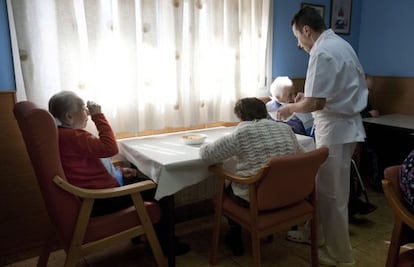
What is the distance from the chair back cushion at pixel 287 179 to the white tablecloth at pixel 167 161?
391 mm

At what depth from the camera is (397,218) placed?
1.26 m

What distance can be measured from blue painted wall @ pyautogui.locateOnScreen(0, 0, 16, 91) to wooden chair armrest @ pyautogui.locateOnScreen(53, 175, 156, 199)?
808 millimetres

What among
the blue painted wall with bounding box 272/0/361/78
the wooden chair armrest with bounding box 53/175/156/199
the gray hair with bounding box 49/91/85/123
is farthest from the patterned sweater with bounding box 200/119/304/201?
the blue painted wall with bounding box 272/0/361/78

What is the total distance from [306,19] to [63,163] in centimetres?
151

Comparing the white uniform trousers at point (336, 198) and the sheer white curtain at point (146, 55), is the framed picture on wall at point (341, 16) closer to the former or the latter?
the sheer white curtain at point (146, 55)

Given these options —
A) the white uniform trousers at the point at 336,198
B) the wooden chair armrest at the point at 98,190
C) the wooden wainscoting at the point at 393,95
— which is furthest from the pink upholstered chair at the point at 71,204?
the wooden wainscoting at the point at 393,95

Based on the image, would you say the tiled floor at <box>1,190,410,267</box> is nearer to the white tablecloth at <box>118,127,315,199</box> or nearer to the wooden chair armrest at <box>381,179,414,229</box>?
the white tablecloth at <box>118,127,315,199</box>

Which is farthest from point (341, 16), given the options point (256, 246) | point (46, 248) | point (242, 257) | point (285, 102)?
point (46, 248)

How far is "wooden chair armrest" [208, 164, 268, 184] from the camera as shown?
154cm

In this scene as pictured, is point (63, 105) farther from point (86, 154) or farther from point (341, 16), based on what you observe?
point (341, 16)

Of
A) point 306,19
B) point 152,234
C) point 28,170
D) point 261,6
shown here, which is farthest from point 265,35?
point 28,170

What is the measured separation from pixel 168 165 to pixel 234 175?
0.34 m

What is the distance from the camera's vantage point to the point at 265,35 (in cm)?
273

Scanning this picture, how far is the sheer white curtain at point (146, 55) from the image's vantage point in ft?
6.21
